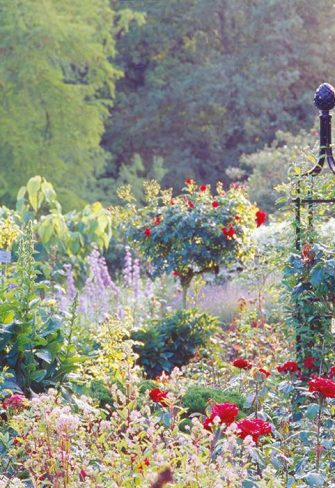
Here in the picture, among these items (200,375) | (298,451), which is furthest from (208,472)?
(200,375)

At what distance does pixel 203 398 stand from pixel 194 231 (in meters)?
2.20

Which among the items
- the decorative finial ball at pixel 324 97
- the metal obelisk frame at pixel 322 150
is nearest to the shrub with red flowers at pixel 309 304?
the metal obelisk frame at pixel 322 150

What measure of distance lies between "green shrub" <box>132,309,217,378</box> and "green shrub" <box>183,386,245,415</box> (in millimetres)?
1352

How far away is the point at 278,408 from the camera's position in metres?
4.52

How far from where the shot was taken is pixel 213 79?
63.7ft

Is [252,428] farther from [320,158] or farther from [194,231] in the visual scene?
[194,231]

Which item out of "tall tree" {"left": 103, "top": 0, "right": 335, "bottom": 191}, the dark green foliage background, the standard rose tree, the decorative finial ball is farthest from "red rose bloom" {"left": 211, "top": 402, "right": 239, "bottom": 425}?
"tall tree" {"left": 103, "top": 0, "right": 335, "bottom": 191}

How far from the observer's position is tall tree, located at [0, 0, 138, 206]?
14.4 meters

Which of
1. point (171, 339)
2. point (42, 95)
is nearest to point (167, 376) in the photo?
point (171, 339)

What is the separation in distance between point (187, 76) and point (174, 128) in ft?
4.41

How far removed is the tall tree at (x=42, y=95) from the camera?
47.2 ft

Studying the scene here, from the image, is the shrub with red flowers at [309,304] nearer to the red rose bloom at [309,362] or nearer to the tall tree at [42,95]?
the red rose bloom at [309,362]

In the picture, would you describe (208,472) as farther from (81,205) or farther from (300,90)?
(300,90)

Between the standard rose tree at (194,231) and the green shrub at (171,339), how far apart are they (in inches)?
16.5
